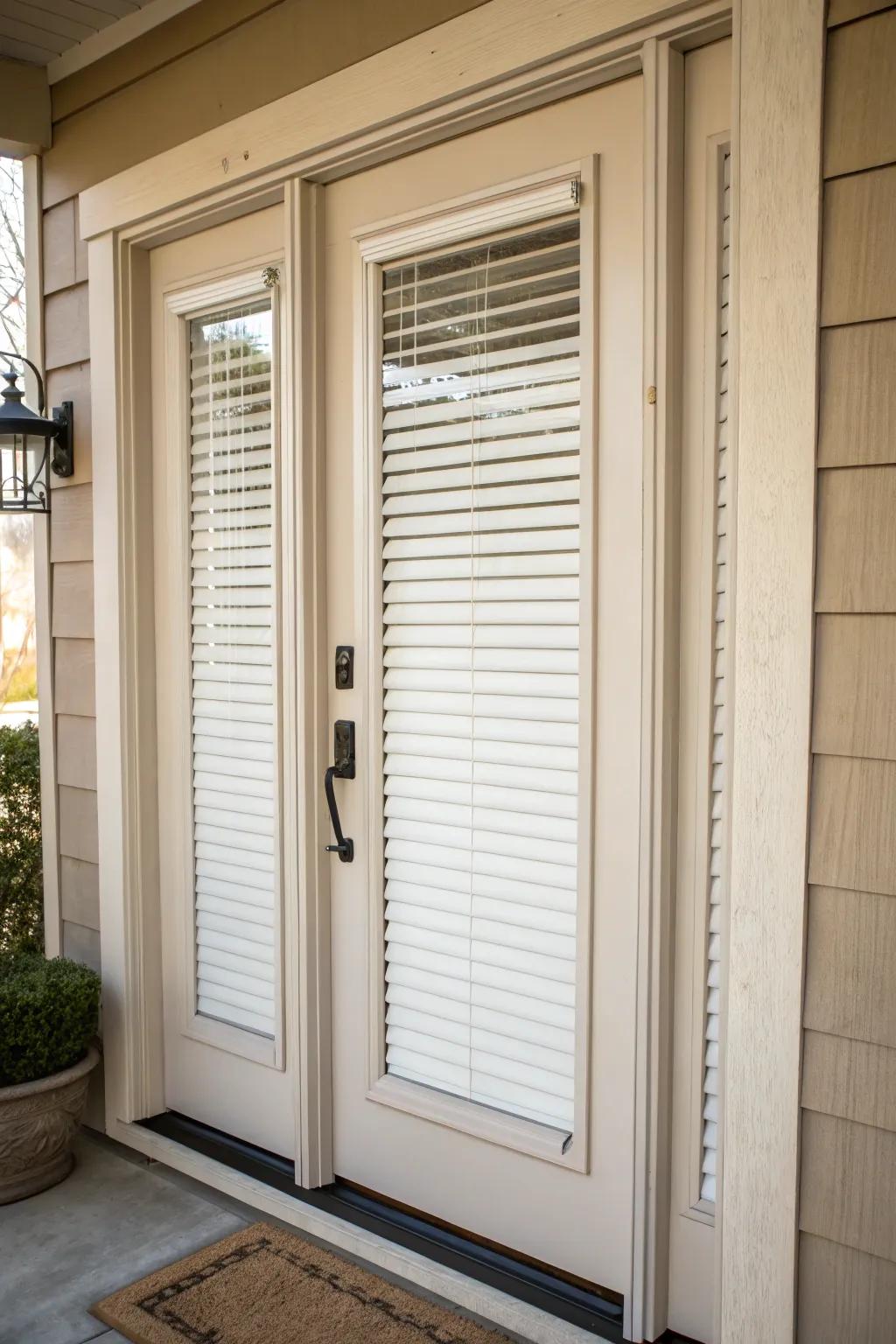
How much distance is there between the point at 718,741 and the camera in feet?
5.73

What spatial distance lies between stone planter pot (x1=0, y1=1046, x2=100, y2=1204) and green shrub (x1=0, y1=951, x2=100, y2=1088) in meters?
0.03

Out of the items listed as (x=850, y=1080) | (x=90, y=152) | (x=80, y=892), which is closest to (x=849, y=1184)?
(x=850, y=1080)

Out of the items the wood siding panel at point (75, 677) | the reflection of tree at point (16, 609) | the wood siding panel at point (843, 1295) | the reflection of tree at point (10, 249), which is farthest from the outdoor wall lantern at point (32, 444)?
the reflection of tree at point (16, 609)

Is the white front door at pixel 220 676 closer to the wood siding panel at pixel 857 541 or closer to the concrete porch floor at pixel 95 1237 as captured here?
the concrete porch floor at pixel 95 1237

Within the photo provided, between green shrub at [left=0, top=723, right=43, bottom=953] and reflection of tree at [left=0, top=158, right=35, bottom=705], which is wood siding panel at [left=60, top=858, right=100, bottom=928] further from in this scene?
reflection of tree at [left=0, top=158, right=35, bottom=705]

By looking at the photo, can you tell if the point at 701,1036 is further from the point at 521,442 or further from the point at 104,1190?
the point at 104,1190

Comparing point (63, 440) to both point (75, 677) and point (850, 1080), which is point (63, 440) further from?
point (850, 1080)

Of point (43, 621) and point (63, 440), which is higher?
point (63, 440)

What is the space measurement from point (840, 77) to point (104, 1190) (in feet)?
8.51

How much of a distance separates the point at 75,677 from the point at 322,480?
0.98 meters

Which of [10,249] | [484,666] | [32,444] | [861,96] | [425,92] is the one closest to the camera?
[861,96]

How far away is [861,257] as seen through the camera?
1.33 metres

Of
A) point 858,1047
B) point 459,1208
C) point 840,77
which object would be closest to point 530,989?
point 459,1208

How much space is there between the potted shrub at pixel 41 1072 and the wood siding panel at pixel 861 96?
227 cm
